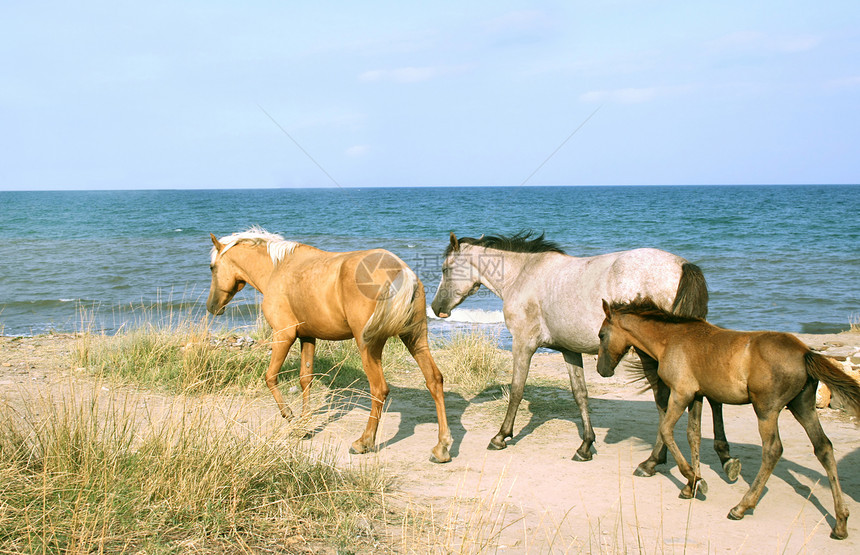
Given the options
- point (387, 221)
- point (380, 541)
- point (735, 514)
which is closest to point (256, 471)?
point (380, 541)

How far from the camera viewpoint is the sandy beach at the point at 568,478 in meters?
3.73

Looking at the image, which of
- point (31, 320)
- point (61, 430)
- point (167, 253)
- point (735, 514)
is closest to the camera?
point (61, 430)

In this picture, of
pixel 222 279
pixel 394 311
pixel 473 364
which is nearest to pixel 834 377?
pixel 394 311

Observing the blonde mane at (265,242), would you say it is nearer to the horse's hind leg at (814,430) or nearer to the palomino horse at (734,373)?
the palomino horse at (734,373)

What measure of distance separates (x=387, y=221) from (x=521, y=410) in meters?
41.8

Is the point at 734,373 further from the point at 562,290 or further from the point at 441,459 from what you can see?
the point at 441,459

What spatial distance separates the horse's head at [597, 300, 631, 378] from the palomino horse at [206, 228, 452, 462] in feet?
4.85

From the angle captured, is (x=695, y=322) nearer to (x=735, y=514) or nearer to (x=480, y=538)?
(x=735, y=514)

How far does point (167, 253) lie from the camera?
26.1 meters

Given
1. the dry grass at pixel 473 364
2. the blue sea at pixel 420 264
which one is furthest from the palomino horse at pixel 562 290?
the blue sea at pixel 420 264

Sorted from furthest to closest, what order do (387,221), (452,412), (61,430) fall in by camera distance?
1. (387,221)
2. (452,412)
3. (61,430)

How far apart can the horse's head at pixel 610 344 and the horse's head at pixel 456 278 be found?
1887 mm

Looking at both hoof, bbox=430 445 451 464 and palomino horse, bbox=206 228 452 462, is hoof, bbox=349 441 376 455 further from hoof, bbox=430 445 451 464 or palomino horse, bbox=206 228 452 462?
hoof, bbox=430 445 451 464

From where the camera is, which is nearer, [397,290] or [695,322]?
→ [695,322]
